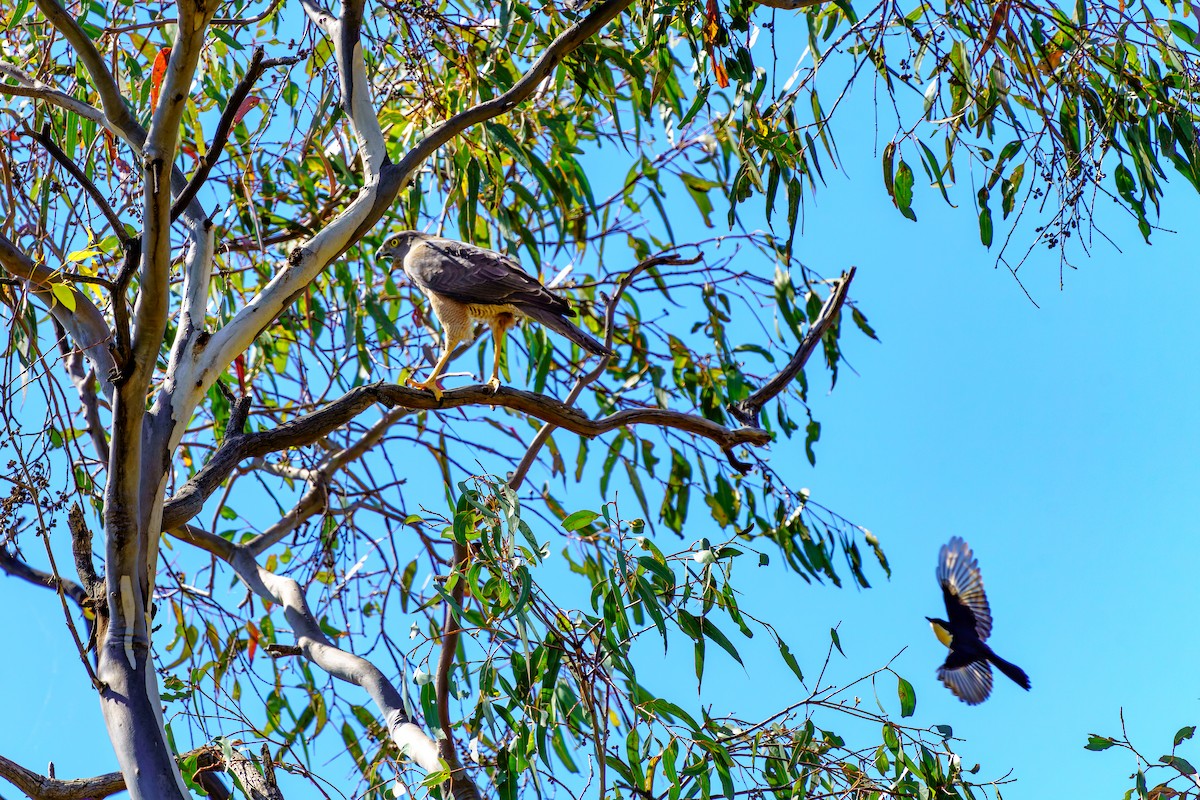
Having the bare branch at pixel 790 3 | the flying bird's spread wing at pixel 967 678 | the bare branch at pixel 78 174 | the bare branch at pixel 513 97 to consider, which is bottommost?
the flying bird's spread wing at pixel 967 678

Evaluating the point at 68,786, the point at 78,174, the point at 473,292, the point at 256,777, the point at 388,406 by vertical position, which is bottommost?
the point at 256,777

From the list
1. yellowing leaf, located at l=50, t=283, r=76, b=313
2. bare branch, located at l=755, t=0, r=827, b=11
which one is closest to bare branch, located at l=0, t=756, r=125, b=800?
yellowing leaf, located at l=50, t=283, r=76, b=313

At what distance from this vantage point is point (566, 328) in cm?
362

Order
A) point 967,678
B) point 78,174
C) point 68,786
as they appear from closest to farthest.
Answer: point 78,174, point 68,786, point 967,678

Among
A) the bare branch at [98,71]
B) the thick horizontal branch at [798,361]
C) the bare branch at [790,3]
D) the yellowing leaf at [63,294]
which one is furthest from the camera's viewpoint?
the thick horizontal branch at [798,361]

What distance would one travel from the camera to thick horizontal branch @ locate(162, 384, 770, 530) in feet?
8.54

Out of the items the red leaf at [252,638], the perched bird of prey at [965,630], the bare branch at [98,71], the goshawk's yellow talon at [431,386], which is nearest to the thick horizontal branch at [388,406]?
the goshawk's yellow talon at [431,386]

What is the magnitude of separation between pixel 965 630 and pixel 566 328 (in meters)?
1.77

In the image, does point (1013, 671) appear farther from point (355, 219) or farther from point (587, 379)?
point (355, 219)

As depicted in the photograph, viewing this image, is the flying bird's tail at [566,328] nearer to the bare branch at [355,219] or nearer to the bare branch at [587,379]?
the bare branch at [587,379]

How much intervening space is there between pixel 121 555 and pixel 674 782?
121 centimetres

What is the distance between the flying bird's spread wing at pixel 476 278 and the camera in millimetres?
3789

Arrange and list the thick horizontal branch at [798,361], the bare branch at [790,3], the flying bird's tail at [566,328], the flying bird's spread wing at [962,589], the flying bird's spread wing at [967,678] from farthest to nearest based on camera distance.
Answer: the flying bird's spread wing at [962,589], the flying bird's spread wing at [967,678], the flying bird's tail at [566,328], the thick horizontal branch at [798,361], the bare branch at [790,3]

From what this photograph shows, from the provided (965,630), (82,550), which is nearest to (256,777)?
(82,550)
